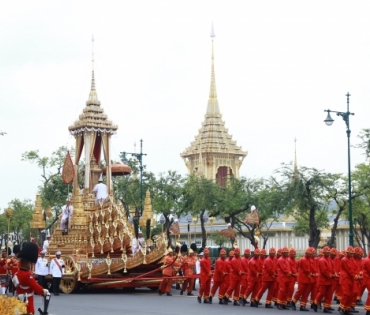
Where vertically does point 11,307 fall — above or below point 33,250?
below

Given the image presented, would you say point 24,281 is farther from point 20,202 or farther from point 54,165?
point 20,202

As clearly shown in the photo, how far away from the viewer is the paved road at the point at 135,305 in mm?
17420

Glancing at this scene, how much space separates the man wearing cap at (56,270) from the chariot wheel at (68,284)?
428mm

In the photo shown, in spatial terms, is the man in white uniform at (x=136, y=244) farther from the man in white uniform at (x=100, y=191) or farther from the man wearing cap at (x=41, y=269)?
the man wearing cap at (x=41, y=269)

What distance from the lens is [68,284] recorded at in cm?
2416

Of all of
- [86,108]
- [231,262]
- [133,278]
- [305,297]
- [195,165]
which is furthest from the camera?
[195,165]

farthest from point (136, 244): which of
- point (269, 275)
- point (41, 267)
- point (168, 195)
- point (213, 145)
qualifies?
point (213, 145)

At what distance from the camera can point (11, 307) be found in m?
9.60

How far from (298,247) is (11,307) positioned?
4476 cm

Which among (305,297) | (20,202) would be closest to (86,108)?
(305,297)

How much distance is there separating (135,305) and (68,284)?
5424mm

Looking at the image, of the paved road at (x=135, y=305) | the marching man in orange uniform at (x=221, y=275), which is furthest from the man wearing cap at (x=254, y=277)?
the marching man in orange uniform at (x=221, y=275)

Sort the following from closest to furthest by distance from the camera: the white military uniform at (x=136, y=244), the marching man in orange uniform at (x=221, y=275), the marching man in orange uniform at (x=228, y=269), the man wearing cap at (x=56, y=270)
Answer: the marching man in orange uniform at (x=228, y=269), the marching man in orange uniform at (x=221, y=275), the man wearing cap at (x=56, y=270), the white military uniform at (x=136, y=244)

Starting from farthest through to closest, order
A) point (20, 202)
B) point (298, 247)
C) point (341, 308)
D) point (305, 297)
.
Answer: point (20, 202)
point (298, 247)
point (305, 297)
point (341, 308)
